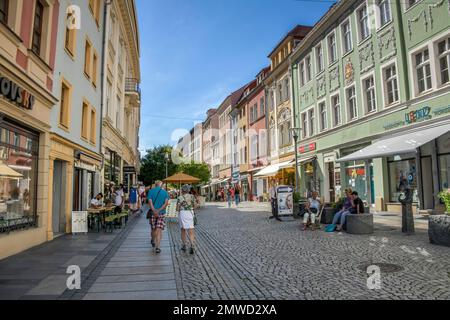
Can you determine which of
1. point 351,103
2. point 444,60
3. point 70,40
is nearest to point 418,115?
point 444,60

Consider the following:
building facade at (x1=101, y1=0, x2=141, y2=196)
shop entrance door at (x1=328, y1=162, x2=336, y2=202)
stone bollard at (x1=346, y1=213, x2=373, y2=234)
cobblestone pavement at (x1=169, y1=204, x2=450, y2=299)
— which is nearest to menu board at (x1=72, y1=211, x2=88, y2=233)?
cobblestone pavement at (x1=169, y1=204, x2=450, y2=299)

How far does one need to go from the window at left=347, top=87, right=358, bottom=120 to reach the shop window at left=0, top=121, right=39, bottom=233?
16510 millimetres

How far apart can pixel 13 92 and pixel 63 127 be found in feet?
14.5

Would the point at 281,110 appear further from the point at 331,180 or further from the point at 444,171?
the point at 444,171

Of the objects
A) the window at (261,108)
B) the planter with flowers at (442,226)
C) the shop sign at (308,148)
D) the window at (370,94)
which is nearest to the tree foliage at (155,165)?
the window at (261,108)

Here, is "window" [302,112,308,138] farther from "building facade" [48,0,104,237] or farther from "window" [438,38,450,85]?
"building facade" [48,0,104,237]

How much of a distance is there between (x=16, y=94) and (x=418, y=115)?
1453cm

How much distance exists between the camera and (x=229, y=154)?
51.9 metres

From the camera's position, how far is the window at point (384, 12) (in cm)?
1695

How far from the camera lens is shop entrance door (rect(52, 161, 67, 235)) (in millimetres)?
12289

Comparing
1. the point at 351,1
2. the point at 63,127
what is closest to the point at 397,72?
the point at 351,1

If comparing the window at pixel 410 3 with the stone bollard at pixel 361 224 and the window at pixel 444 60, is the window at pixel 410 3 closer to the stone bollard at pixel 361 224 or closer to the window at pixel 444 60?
the window at pixel 444 60
